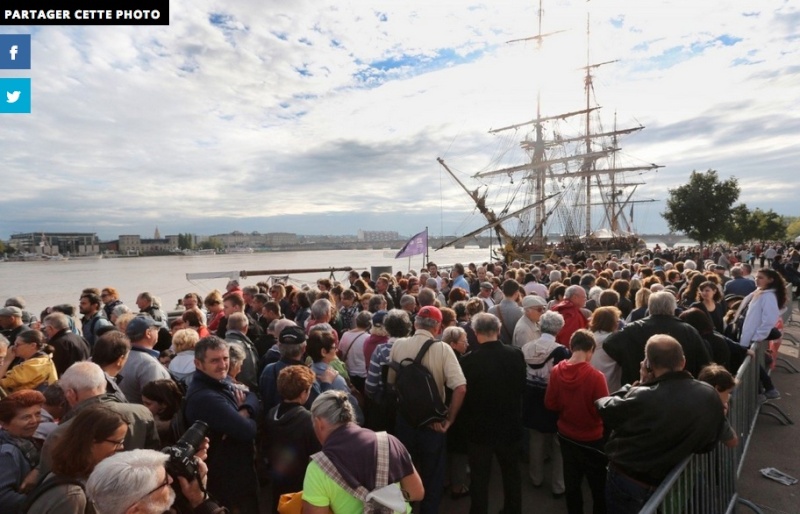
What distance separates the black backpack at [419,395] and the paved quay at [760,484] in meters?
1.37

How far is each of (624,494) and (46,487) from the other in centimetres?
340

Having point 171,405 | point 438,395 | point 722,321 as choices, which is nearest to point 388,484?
point 438,395

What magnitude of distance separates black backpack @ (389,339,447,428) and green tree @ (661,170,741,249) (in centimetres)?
2872

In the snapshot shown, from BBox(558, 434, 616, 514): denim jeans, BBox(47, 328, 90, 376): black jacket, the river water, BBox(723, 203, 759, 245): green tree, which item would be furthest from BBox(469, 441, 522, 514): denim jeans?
BBox(723, 203, 759, 245): green tree

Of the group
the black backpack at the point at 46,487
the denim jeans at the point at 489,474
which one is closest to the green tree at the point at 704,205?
the denim jeans at the point at 489,474

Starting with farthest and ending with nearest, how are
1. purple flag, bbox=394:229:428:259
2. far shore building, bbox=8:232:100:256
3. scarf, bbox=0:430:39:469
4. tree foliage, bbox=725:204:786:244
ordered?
far shore building, bbox=8:232:100:256
tree foliage, bbox=725:204:786:244
purple flag, bbox=394:229:428:259
scarf, bbox=0:430:39:469

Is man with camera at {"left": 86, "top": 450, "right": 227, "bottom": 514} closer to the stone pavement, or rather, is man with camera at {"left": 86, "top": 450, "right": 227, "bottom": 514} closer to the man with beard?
the stone pavement

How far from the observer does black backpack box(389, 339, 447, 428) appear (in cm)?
348

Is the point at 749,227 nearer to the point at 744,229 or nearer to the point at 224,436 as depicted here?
the point at 744,229

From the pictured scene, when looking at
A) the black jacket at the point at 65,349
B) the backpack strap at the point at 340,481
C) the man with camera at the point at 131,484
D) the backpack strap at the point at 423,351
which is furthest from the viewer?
the black jacket at the point at 65,349

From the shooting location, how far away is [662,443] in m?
2.59

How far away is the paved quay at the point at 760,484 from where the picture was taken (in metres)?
3.90

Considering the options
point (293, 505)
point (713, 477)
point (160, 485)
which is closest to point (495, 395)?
point (713, 477)

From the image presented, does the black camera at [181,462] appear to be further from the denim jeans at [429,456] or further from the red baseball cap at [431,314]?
the red baseball cap at [431,314]
